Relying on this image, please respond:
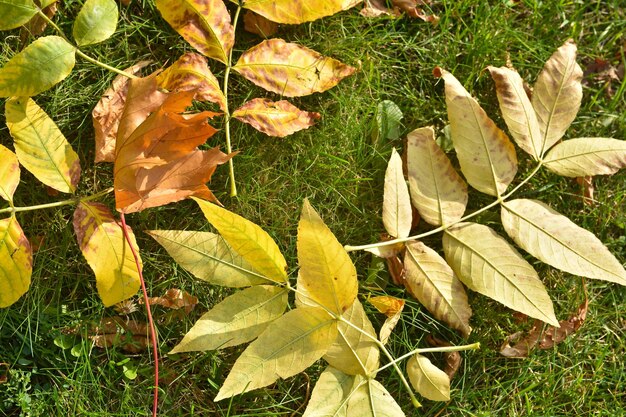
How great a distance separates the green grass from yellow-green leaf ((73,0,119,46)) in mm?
229

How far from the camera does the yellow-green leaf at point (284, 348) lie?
165cm

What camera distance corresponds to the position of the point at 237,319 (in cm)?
170

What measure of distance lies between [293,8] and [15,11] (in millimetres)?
666

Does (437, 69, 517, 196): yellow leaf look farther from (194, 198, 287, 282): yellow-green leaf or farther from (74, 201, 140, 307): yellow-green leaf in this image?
(74, 201, 140, 307): yellow-green leaf

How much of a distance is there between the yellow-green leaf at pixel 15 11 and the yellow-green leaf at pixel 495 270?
1167mm

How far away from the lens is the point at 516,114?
1898 millimetres

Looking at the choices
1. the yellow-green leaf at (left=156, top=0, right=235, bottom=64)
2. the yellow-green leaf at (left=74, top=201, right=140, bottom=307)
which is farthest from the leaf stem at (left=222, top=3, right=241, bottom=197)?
the yellow-green leaf at (left=74, top=201, right=140, bottom=307)

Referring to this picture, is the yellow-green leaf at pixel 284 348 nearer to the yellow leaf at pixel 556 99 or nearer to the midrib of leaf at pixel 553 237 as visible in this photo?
the midrib of leaf at pixel 553 237

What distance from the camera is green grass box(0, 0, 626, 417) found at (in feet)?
6.07

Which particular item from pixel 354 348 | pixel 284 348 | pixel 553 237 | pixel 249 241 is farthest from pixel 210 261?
pixel 553 237

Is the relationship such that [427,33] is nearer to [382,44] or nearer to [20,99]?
[382,44]

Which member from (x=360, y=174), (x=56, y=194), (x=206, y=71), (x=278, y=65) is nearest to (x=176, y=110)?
(x=206, y=71)

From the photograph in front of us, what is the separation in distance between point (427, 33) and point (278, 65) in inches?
20.0

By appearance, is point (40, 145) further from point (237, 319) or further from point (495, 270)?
point (495, 270)
